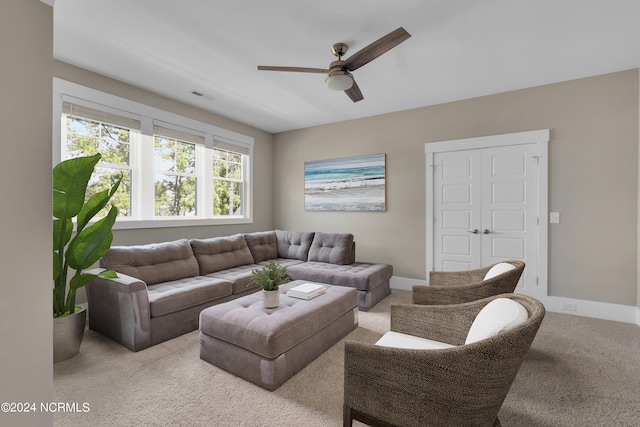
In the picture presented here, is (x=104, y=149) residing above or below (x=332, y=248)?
above

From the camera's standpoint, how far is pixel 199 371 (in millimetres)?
2168

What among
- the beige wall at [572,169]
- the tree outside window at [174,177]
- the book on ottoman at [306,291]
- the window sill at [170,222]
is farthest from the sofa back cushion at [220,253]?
the beige wall at [572,169]

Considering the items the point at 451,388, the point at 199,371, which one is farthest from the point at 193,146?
the point at 451,388

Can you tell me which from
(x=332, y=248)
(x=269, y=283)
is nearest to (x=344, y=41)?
(x=269, y=283)

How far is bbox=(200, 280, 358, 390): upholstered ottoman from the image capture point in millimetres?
1954

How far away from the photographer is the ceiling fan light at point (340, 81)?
2543 mm

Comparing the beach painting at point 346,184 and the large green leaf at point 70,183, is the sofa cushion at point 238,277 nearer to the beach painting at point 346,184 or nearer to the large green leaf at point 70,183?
the large green leaf at point 70,183

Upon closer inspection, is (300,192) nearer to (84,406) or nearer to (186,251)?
(186,251)

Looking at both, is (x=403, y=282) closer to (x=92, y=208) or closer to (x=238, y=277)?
(x=238, y=277)

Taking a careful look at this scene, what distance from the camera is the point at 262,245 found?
463 centimetres

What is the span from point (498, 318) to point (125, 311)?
2.78m

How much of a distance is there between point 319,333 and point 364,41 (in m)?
2.59

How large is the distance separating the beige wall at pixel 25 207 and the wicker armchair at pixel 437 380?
4.20ft

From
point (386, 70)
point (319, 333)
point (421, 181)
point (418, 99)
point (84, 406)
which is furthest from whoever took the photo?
point (421, 181)
